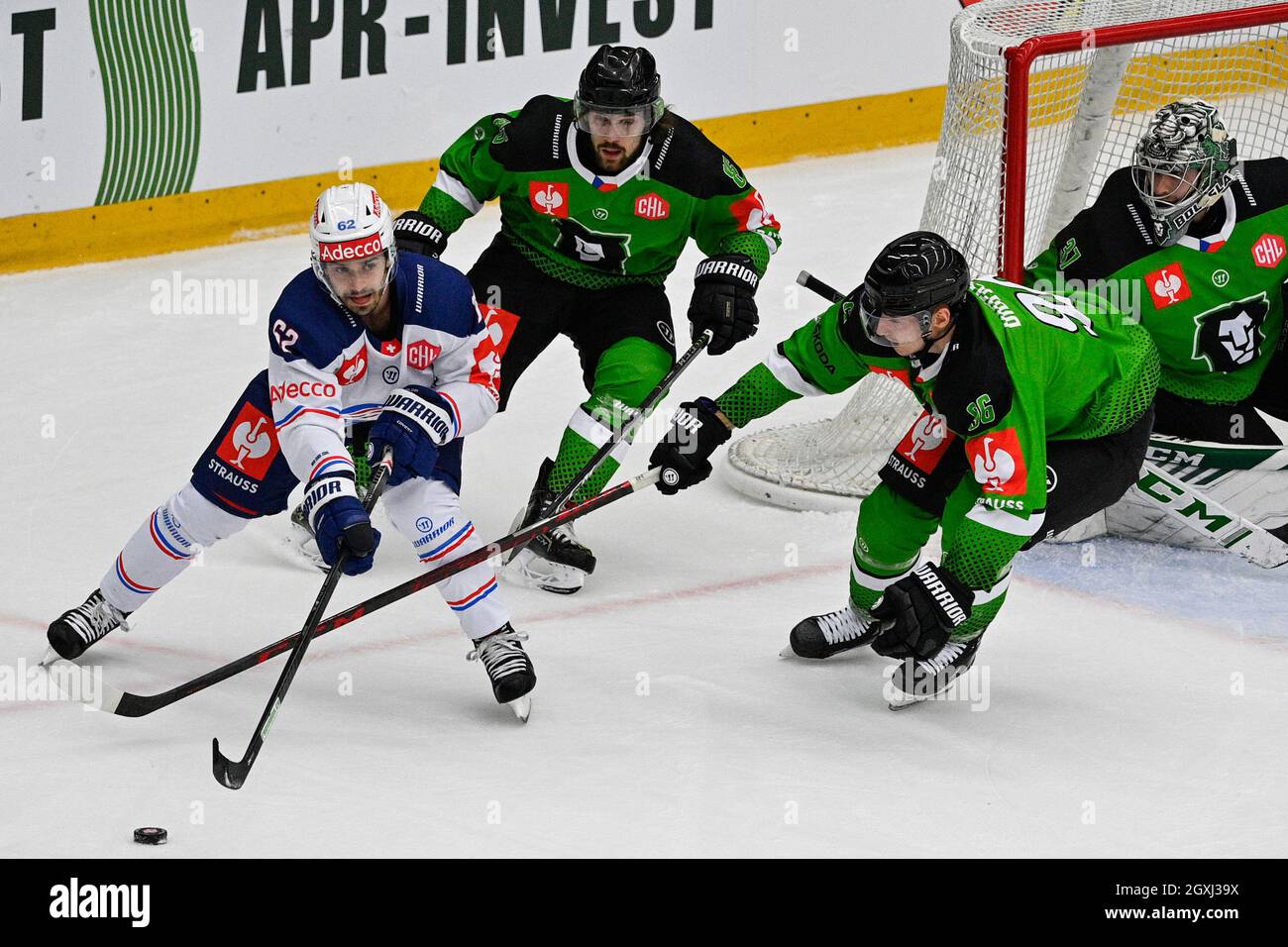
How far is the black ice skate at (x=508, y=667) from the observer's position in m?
3.43

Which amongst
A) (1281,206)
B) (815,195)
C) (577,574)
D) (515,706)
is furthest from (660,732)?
(815,195)

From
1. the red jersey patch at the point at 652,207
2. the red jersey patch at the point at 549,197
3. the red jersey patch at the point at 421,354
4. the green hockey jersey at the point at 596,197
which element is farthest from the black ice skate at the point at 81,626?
the red jersey patch at the point at 652,207

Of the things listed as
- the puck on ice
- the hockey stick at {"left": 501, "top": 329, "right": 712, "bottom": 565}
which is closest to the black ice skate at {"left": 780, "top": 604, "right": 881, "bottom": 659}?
the hockey stick at {"left": 501, "top": 329, "right": 712, "bottom": 565}

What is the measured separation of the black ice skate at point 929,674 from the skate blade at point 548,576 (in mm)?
877

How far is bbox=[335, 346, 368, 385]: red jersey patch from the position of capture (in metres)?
3.47

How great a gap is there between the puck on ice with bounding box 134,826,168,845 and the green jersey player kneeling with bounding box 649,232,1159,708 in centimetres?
124

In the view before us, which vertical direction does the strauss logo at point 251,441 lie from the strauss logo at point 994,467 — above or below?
below

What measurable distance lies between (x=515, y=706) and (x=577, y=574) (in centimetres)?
77

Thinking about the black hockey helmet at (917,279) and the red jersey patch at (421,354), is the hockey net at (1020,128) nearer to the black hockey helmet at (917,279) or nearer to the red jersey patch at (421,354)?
the black hockey helmet at (917,279)

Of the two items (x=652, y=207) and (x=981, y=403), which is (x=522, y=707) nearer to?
(x=981, y=403)

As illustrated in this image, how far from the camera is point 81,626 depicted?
144 inches

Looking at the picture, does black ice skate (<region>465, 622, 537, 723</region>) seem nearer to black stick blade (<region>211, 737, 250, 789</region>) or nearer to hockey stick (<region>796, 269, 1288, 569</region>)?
black stick blade (<region>211, 737, 250, 789</region>)

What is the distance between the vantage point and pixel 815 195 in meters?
7.04

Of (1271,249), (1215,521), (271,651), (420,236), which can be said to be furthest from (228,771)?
(1271,249)
